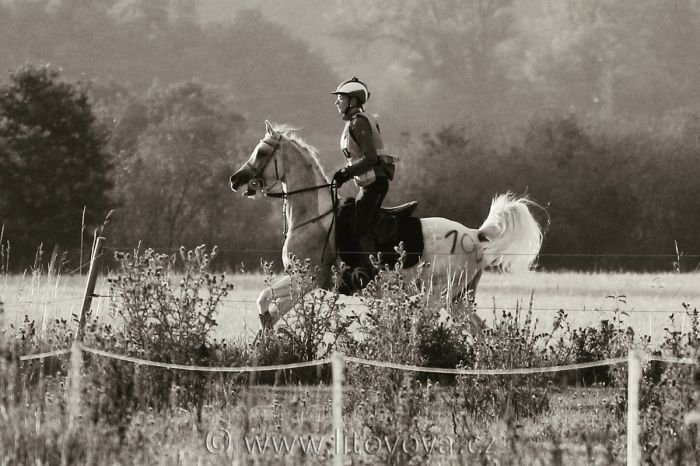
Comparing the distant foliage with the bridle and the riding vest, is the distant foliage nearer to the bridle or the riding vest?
the bridle

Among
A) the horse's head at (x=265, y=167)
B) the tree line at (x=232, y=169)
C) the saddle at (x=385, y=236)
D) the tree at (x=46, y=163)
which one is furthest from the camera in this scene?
the tree line at (x=232, y=169)

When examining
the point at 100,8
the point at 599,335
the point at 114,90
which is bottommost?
the point at 599,335

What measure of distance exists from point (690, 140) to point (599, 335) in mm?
37151

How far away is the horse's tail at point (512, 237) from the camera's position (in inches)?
494

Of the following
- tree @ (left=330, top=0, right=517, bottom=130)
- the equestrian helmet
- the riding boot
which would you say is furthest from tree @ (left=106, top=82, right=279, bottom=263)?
tree @ (left=330, top=0, right=517, bottom=130)

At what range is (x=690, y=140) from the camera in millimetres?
47156

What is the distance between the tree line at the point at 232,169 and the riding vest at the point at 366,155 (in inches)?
685

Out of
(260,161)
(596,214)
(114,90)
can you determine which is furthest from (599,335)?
(114,90)

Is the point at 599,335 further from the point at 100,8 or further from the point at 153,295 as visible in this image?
the point at 100,8

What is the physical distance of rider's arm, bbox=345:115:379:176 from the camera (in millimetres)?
11625

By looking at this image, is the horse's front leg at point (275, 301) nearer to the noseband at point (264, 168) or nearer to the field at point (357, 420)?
the field at point (357, 420)

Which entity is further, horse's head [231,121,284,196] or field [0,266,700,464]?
horse's head [231,121,284,196]

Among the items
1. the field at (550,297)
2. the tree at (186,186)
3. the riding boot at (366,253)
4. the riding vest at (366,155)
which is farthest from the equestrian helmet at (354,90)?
the tree at (186,186)

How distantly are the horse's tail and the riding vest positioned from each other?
1.33 metres
